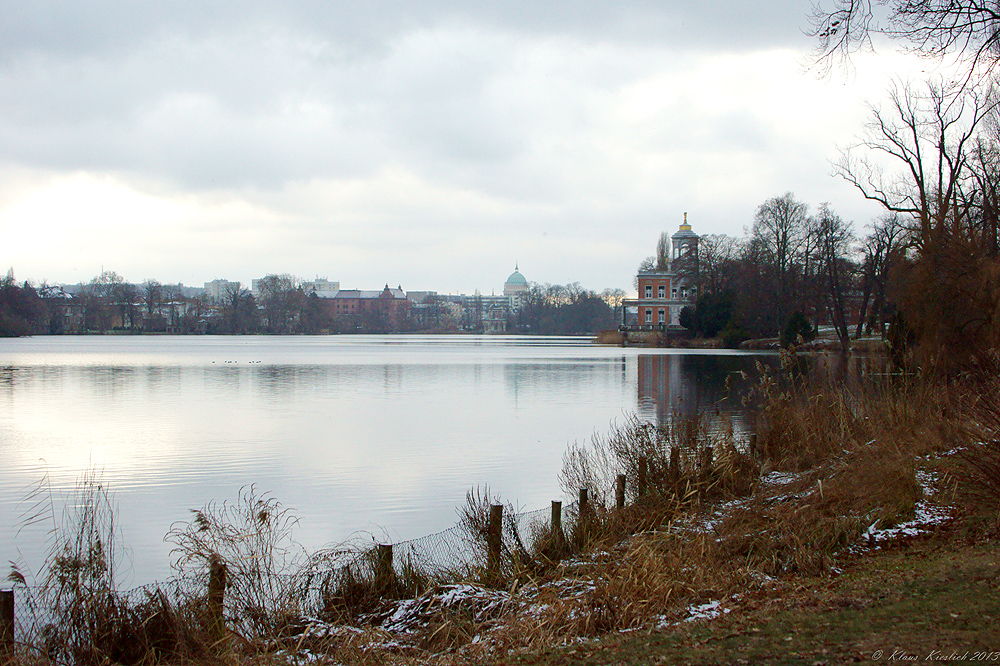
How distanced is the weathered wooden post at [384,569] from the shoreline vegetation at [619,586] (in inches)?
0.6

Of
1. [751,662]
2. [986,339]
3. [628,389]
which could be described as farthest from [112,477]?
[628,389]

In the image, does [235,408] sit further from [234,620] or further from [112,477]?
[234,620]

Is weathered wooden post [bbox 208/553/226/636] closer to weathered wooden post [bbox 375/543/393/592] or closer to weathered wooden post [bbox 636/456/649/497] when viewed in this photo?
weathered wooden post [bbox 375/543/393/592]

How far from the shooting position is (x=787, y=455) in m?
14.5

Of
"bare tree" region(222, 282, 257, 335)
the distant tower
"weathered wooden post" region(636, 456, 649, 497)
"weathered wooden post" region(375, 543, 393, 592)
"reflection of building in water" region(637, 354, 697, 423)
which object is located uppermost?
the distant tower

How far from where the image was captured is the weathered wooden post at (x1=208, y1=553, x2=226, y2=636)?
7.45m

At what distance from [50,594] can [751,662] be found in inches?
252

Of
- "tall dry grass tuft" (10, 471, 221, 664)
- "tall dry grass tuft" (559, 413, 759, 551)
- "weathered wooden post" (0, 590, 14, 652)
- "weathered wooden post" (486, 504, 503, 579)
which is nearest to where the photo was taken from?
"weathered wooden post" (0, 590, 14, 652)

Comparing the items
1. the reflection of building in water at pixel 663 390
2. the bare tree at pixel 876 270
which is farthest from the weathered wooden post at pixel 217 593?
the bare tree at pixel 876 270

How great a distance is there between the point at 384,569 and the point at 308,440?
41.1 ft

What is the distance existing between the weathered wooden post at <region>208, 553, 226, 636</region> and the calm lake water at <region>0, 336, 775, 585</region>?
93.1 inches

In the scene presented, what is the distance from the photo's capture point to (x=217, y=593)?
7.71 m

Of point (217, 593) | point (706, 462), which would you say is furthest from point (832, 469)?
point (217, 593)

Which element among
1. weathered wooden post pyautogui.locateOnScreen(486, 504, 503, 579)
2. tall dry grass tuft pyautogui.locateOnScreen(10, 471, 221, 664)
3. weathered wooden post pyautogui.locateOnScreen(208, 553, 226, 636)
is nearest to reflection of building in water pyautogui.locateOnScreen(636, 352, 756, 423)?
weathered wooden post pyautogui.locateOnScreen(486, 504, 503, 579)
